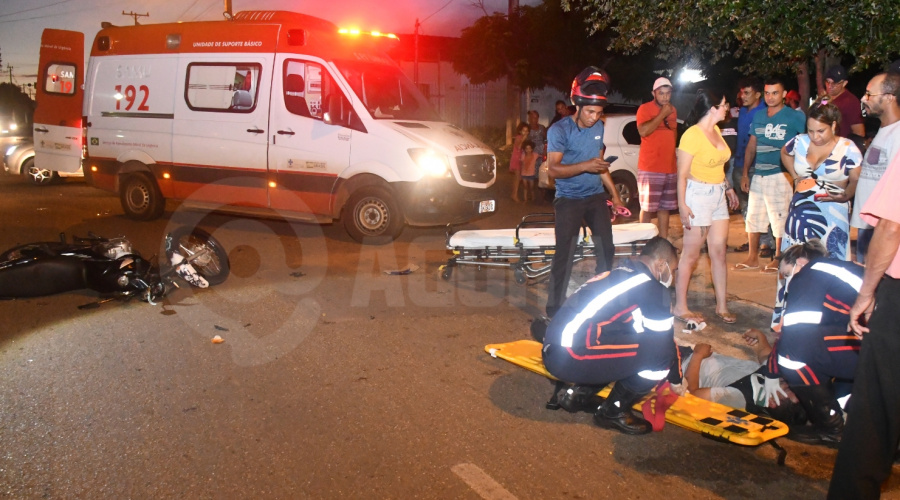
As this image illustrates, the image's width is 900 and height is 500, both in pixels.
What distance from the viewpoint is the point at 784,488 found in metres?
3.58

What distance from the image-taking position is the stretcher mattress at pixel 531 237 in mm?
7351

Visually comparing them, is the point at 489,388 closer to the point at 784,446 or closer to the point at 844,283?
the point at 784,446

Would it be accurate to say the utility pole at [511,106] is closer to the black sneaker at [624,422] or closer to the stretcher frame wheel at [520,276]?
the stretcher frame wheel at [520,276]

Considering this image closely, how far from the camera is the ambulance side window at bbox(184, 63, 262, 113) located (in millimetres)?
9594

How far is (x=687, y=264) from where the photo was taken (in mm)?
6137

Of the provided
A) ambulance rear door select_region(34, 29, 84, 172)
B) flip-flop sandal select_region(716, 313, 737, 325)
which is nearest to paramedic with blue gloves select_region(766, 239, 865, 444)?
flip-flop sandal select_region(716, 313, 737, 325)

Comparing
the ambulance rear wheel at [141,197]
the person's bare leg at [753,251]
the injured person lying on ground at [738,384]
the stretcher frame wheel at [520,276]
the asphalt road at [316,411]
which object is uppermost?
the ambulance rear wheel at [141,197]

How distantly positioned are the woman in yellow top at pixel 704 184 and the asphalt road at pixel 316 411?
0.93 m

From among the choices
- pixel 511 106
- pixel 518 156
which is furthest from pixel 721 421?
pixel 511 106

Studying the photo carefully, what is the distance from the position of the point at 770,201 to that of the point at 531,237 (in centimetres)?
243

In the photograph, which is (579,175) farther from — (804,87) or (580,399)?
(804,87)

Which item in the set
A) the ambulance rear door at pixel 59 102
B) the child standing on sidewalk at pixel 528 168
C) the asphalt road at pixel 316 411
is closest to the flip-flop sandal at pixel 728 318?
the asphalt road at pixel 316 411

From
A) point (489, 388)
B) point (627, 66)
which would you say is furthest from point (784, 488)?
point (627, 66)

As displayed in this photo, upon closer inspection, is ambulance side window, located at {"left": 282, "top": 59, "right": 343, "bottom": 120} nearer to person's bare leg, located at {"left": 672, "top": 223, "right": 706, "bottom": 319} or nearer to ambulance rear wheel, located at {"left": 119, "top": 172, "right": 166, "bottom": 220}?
ambulance rear wheel, located at {"left": 119, "top": 172, "right": 166, "bottom": 220}
